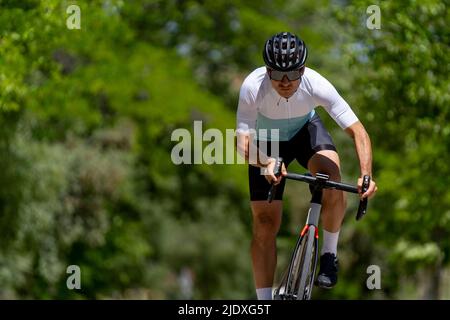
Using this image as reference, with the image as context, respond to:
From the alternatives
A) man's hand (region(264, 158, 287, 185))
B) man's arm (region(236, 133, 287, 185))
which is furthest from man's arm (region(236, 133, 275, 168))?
man's hand (region(264, 158, 287, 185))

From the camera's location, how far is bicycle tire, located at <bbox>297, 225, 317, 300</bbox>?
8.55m

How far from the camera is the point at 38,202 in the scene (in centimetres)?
2433

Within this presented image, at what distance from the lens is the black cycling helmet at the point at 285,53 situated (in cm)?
817

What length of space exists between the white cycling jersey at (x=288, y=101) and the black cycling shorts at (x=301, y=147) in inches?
10.6

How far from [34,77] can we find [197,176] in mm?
14323

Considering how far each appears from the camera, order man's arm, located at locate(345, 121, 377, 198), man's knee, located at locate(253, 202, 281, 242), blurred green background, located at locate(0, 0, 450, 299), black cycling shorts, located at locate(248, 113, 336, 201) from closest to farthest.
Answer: man's arm, located at locate(345, 121, 377, 198) → black cycling shorts, located at locate(248, 113, 336, 201) → man's knee, located at locate(253, 202, 281, 242) → blurred green background, located at locate(0, 0, 450, 299)

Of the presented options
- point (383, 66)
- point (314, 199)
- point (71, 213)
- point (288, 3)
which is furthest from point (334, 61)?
point (314, 199)

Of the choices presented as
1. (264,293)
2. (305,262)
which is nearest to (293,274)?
(305,262)

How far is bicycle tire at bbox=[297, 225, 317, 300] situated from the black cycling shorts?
0.49 metres
